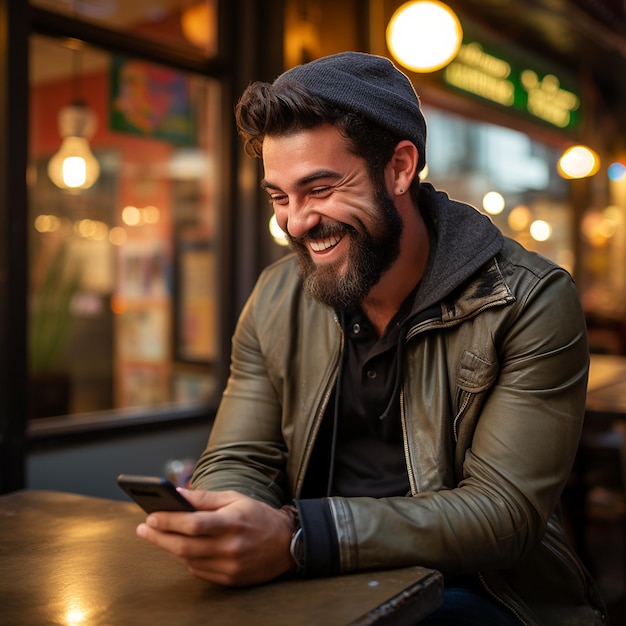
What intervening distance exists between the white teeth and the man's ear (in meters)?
0.18

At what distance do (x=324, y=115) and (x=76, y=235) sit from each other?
4.05 metres

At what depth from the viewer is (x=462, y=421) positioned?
5.48 ft

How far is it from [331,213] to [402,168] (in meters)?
0.22

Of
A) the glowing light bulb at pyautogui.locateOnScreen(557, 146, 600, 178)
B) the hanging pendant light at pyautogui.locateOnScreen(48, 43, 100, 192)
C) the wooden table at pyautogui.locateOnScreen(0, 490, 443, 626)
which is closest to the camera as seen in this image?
the wooden table at pyautogui.locateOnScreen(0, 490, 443, 626)

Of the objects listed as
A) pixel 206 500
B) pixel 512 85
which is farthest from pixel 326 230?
pixel 512 85

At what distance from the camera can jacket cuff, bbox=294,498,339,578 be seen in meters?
1.31

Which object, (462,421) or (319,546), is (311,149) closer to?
(462,421)

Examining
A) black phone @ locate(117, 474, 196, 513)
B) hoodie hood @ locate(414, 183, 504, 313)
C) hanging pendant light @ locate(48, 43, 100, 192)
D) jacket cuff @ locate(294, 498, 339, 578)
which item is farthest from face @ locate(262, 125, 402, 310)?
hanging pendant light @ locate(48, 43, 100, 192)

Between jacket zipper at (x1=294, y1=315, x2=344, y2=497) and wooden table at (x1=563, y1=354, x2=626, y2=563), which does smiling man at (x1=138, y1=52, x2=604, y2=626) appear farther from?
wooden table at (x1=563, y1=354, x2=626, y2=563)

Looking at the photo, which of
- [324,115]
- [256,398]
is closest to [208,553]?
[256,398]

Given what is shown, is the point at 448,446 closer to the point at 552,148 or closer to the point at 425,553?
the point at 425,553

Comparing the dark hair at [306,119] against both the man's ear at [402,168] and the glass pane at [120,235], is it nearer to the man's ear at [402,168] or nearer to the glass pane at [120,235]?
the man's ear at [402,168]

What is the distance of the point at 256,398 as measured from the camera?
194 cm

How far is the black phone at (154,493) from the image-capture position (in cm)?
119
